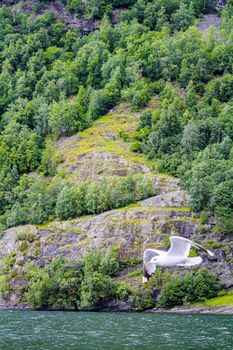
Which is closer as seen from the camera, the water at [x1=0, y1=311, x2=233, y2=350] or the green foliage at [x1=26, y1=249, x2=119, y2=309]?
the water at [x1=0, y1=311, x2=233, y2=350]

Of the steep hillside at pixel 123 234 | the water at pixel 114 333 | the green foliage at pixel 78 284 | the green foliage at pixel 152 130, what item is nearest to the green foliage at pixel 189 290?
the steep hillside at pixel 123 234

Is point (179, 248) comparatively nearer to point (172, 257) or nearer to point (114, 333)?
point (172, 257)

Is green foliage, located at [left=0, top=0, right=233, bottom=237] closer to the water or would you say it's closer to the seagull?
the water

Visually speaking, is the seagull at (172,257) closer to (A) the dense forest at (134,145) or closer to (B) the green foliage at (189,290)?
(B) the green foliage at (189,290)

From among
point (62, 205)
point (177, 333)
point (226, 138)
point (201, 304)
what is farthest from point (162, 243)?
point (177, 333)

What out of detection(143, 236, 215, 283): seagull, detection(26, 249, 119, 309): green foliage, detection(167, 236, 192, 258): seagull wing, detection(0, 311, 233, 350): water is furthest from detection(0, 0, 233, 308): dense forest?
detection(143, 236, 215, 283): seagull

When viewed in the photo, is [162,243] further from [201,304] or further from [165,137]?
[165,137]
